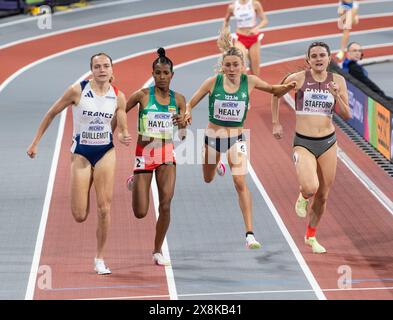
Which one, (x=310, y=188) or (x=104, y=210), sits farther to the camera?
(x=310, y=188)

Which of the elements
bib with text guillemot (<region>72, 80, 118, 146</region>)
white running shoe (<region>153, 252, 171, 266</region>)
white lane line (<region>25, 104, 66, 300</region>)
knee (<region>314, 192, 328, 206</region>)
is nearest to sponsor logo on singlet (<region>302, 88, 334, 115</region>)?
knee (<region>314, 192, 328, 206</region>)

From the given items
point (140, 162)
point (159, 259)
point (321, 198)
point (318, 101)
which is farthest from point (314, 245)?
point (140, 162)

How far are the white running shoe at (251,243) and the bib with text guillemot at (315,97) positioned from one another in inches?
57.0

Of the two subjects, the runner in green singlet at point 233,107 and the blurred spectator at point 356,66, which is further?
the blurred spectator at point 356,66

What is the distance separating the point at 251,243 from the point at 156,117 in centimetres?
169

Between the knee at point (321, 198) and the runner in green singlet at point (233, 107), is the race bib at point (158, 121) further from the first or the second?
the knee at point (321, 198)

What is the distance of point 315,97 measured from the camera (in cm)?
1324

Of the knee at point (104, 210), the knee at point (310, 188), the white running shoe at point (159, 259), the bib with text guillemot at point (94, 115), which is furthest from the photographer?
the white running shoe at point (159, 259)

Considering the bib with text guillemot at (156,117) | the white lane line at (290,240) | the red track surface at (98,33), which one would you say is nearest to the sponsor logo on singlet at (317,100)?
the bib with text guillemot at (156,117)

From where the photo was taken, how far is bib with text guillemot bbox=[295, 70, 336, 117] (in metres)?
13.2

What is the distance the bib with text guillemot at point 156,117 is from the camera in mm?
12758

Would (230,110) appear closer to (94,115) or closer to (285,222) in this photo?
(94,115)

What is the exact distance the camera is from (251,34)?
22.1m

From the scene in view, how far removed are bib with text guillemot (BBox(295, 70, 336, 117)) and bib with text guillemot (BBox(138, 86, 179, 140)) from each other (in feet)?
4.60
